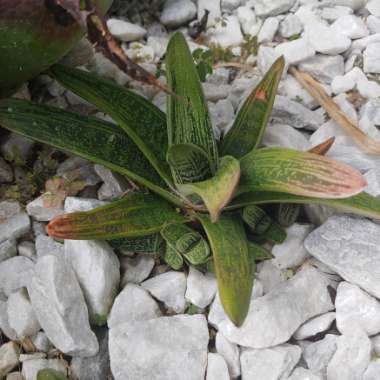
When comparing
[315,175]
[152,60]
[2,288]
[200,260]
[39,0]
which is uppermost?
[39,0]

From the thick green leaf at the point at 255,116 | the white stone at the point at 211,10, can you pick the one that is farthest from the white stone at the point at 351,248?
the white stone at the point at 211,10

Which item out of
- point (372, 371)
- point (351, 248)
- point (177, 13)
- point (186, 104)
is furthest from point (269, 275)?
point (177, 13)

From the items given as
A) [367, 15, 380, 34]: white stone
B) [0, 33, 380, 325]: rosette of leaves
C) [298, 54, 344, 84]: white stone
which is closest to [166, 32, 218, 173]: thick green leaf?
[0, 33, 380, 325]: rosette of leaves

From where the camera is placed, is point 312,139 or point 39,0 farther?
point 312,139

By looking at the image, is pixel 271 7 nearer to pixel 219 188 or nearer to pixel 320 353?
pixel 219 188

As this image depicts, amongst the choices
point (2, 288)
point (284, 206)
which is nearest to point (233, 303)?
point (284, 206)

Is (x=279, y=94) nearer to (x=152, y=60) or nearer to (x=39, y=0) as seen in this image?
(x=152, y=60)

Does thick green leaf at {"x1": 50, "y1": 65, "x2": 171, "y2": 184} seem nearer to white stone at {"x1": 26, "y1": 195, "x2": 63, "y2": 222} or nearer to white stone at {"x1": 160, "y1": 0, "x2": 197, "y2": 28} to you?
white stone at {"x1": 26, "y1": 195, "x2": 63, "y2": 222}
